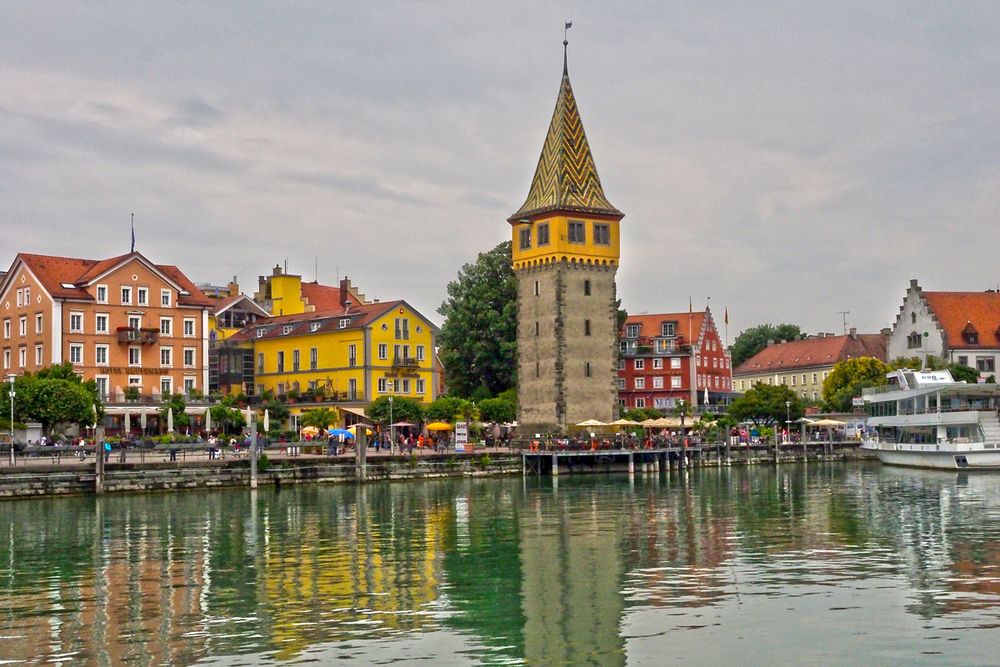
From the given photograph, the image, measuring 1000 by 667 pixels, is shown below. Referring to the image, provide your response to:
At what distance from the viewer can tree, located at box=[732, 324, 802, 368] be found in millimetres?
155125

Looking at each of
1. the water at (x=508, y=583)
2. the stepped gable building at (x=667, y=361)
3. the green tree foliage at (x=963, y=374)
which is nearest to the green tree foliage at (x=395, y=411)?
the water at (x=508, y=583)

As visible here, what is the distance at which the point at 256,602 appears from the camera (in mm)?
24203

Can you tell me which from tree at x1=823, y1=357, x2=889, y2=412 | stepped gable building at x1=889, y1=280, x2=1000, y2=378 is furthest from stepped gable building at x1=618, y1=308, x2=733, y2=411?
stepped gable building at x1=889, y1=280, x2=1000, y2=378

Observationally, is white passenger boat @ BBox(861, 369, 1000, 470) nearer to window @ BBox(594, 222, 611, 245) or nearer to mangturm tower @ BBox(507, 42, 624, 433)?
mangturm tower @ BBox(507, 42, 624, 433)

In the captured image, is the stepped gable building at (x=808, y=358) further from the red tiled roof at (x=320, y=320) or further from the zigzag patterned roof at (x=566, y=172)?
the red tiled roof at (x=320, y=320)

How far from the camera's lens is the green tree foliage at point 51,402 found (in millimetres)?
60375

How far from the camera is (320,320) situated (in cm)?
8756

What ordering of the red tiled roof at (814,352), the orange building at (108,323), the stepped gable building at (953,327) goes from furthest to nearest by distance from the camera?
the red tiled roof at (814,352) < the stepped gable building at (953,327) < the orange building at (108,323)

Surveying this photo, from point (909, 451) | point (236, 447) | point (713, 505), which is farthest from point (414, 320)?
point (713, 505)

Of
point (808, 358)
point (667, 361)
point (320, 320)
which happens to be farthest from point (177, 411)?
point (808, 358)

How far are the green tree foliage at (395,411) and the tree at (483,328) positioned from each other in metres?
11.0

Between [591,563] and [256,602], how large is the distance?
8127mm

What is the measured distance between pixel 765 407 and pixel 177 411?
141ft

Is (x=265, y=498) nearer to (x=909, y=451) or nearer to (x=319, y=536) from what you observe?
(x=319, y=536)
